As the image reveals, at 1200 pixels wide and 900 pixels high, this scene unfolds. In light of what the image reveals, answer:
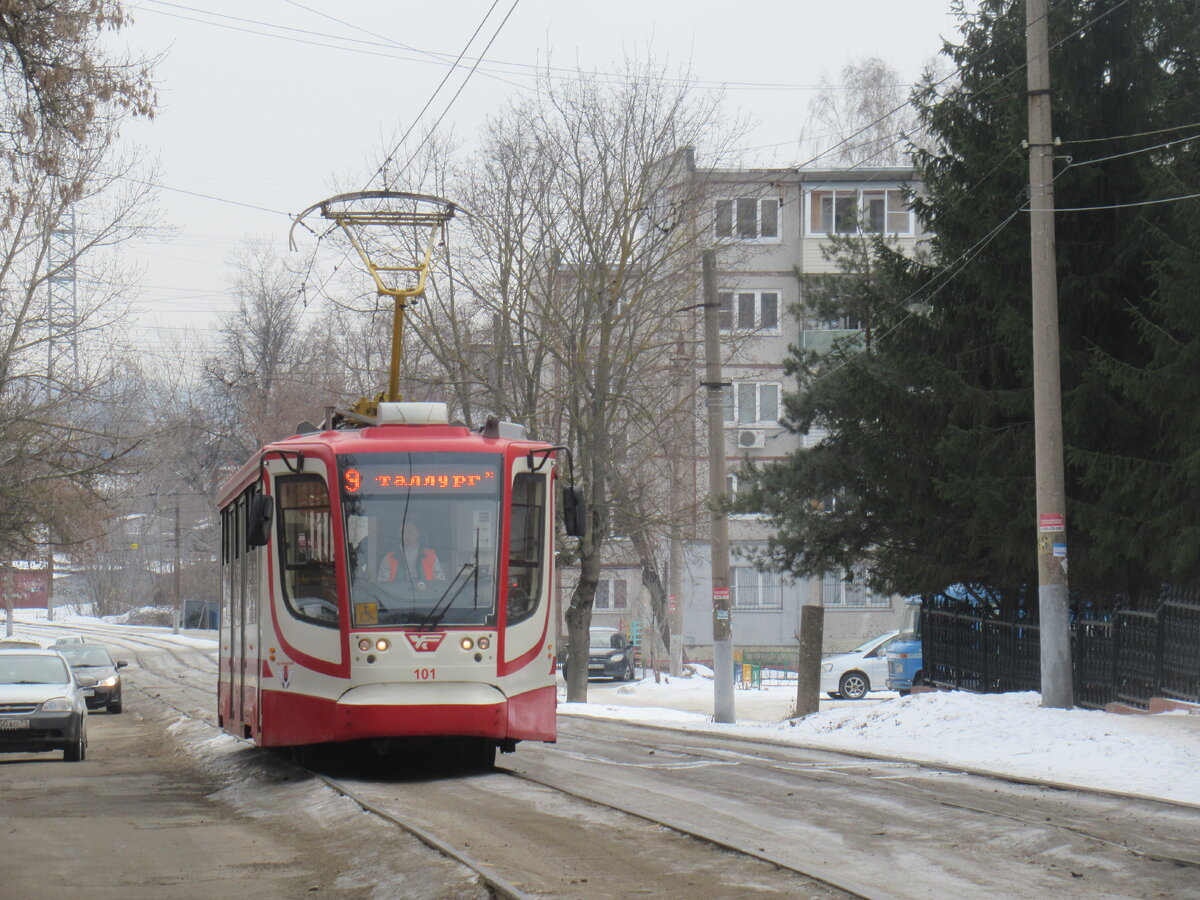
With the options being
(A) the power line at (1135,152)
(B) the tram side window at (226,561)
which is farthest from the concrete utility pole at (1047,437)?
(B) the tram side window at (226,561)

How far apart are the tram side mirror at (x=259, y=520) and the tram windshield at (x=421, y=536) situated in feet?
2.06

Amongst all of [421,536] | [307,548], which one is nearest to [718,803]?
[421,536]

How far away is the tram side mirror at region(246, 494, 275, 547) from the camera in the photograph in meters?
12.7

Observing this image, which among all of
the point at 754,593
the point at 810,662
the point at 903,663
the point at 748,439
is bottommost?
the point at 903,663

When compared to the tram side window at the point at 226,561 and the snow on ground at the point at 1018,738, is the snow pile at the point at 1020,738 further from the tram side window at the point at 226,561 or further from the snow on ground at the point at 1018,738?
the tram side window at the point at 226,561

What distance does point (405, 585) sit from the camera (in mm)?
12711

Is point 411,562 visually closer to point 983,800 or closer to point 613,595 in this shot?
point 983,800

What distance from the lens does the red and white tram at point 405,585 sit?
12.4 metres

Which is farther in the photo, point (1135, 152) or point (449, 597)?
point (1135, 152)

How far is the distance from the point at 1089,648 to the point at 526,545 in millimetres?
9589

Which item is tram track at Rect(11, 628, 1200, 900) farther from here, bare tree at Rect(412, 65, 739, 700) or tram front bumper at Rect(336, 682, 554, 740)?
bare tree at Rect(412, 65, 739, 700)

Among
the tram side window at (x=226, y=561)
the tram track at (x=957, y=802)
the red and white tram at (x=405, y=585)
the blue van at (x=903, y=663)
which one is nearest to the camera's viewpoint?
the tram track at (x=957, y=802)

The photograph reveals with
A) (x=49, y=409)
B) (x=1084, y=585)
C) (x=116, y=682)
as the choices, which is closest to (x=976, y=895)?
(x=1084, y=585)

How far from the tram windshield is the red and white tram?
0.4 inches
